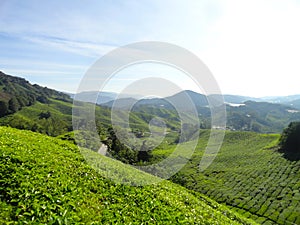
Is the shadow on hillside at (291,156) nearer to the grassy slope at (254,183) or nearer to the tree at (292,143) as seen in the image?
the tree at (292,143)

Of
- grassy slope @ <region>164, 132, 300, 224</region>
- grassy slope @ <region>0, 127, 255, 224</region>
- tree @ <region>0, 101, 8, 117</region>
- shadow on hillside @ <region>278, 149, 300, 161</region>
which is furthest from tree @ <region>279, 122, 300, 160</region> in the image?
tree @ <region>0, 101, 8, 117</region>

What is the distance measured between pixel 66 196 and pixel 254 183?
78785 millimetres

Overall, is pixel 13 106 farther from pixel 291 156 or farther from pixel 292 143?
pixel 292 143

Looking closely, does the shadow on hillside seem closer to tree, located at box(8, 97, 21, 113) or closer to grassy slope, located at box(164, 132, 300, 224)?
grassy slope, located at box(164, 132, 300, 224)

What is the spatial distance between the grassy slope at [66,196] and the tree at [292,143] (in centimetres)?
9846

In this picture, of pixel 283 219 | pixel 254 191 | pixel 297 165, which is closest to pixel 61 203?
pixel 283 219

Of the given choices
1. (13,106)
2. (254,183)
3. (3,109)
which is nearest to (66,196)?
(254,183)

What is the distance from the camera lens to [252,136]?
542 feet

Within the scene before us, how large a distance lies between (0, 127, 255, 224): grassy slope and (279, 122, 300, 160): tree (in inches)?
3877

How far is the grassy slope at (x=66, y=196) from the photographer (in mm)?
8625

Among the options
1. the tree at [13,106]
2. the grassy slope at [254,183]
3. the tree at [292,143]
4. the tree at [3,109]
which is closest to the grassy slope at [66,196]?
the grassy slope at [254,183]

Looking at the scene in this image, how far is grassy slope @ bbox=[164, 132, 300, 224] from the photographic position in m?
56.1

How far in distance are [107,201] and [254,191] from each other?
6824 cm

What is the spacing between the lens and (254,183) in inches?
3061
